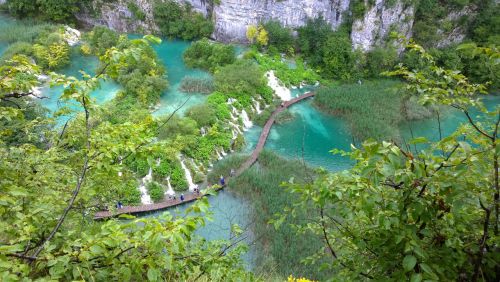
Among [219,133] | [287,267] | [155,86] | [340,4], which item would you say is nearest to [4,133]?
[287,267]

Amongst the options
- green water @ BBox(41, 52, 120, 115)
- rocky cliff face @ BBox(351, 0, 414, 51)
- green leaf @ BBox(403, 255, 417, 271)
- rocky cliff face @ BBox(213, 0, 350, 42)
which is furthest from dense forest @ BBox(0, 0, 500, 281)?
rocky cliff face @ BBox(213, 0, 350, 42)

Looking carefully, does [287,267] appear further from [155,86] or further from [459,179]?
[155,86]

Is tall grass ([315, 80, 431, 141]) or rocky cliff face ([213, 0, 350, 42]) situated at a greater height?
rocky cliff face ([213, 0, 350, 42])

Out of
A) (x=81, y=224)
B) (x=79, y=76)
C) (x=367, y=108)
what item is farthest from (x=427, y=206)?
(x=79, y=76)

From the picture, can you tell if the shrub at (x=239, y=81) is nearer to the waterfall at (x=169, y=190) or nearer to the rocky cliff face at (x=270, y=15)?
the rocky cliff face at (x=270, y=15)

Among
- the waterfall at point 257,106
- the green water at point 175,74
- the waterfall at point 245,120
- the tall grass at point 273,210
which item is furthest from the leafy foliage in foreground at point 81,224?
the waterfall at point 257,106

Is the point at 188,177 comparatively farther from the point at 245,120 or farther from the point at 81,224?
the point at 81,224

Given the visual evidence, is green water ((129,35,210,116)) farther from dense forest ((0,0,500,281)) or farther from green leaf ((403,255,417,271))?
green leaf ((403,255,417,271))
